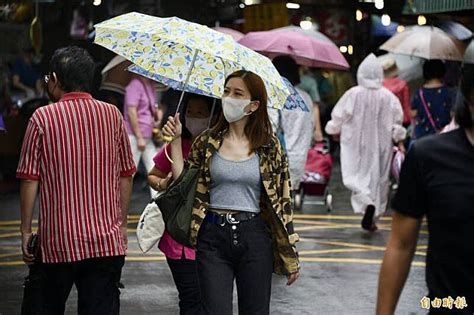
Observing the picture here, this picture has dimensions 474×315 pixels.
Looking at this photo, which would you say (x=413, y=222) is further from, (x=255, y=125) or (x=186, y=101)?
(x=186, y=101)

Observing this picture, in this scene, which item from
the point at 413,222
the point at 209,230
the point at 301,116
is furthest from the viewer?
the point at 301,116

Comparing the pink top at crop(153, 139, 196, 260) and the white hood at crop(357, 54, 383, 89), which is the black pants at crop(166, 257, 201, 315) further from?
the white hood at crop(357, 54, 383, 89)

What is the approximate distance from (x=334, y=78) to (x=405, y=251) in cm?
2401

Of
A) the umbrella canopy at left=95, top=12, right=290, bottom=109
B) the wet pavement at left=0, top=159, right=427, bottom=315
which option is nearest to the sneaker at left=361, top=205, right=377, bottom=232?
the wet pavement at left=0, top=159, right=427, bottom=315

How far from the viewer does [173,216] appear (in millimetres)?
6836

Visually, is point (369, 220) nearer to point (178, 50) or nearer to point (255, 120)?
point (178, 50)

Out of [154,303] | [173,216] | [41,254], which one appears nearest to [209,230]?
[173,216]

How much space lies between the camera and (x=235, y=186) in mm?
6691

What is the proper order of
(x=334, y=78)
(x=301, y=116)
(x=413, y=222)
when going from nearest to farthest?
(x=413, y=222) → (x=301, y=116) → (x=334, y=78)

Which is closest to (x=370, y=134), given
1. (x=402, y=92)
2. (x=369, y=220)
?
(x=369, y=220)

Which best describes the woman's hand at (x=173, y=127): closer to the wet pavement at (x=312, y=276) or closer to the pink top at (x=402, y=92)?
the wet pavement at (x=312, y=276)

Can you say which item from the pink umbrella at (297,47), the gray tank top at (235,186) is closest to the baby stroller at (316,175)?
the pink umbrella at (297,47)

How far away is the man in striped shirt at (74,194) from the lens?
6.59 metres

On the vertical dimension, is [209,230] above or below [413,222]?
below
